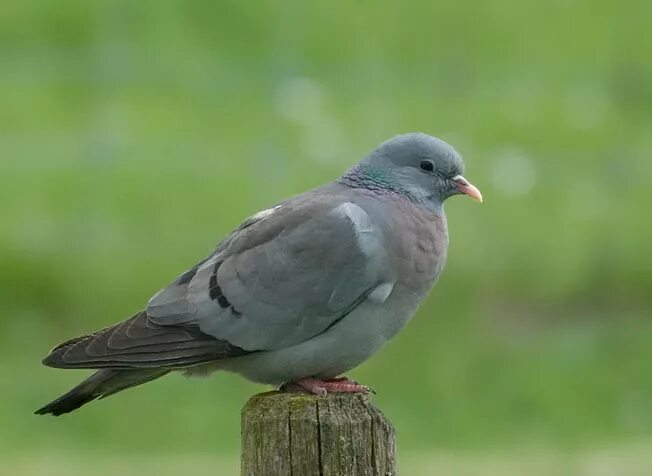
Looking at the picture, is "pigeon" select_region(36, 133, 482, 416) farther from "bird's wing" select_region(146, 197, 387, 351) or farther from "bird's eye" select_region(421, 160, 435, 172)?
"bird's eye" select_region(421, 160, 435, 172)

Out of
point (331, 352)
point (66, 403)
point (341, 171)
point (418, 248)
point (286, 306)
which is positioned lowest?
point (66, 403)

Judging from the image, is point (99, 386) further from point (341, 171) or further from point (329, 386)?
point (341, 171)

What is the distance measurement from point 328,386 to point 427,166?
1151mm

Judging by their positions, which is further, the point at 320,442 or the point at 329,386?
the point at 329,386

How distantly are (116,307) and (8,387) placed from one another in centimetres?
171

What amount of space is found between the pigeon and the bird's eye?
35 cm

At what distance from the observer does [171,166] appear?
16906 millimetres

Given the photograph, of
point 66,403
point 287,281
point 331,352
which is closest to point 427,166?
point 287,281

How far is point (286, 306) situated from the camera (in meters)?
5.96

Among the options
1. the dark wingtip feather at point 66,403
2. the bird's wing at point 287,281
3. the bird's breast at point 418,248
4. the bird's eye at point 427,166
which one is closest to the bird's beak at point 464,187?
the bird's eye at point 427,166

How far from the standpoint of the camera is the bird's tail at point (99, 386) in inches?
223

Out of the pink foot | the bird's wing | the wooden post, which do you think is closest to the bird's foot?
the pink foot

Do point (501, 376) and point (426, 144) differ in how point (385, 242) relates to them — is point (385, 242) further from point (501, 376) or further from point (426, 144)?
point (501, 376)

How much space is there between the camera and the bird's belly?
5879 millimetres
